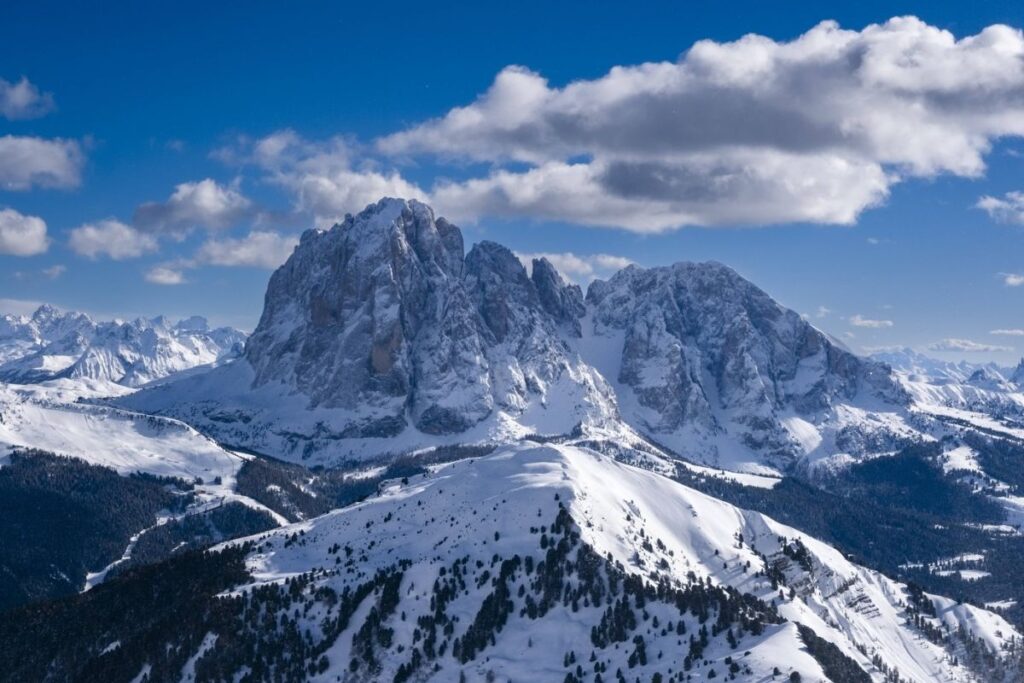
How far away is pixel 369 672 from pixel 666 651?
183ft

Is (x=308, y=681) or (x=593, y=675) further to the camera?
(x=308, y=681)

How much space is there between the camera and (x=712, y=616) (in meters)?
198

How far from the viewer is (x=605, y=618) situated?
198 meters

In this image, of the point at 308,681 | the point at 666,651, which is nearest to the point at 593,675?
the point at 666,651

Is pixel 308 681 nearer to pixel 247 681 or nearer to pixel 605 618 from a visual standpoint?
pixel 247 681

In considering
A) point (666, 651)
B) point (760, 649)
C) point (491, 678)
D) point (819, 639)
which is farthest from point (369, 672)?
point (819, 639)

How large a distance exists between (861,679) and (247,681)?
375 feet

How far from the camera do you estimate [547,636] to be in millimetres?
197625

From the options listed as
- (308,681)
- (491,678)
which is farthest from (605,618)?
(308,681)

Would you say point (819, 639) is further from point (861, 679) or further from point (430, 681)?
point (430, 681)

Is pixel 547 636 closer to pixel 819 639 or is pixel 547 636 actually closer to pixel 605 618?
pixel 605 618

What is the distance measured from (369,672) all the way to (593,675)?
42969mm

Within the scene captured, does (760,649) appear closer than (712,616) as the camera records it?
Yes

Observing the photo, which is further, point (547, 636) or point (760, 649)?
point (547, 636)
